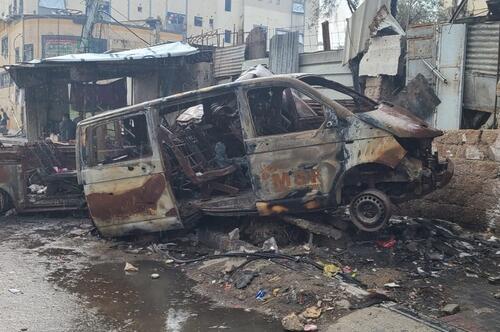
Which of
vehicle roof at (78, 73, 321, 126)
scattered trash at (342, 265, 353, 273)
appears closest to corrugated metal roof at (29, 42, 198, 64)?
vehicle roof at (78, 73, 321, 126)

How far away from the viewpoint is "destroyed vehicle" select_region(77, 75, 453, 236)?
207 inches

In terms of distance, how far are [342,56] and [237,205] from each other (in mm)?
6746

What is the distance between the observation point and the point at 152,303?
15.4ft

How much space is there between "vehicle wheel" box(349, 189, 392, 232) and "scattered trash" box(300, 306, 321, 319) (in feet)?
4.60

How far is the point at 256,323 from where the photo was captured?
411cm

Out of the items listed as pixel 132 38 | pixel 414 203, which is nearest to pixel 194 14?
pixel 132 38

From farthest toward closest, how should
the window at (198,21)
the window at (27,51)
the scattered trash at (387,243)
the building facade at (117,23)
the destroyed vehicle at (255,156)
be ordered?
the window at (198,21)
the window at (27,51)
the building facade at (117,23)
the scattered trash at (387,243)
the destroyed vehicle at (255,156)

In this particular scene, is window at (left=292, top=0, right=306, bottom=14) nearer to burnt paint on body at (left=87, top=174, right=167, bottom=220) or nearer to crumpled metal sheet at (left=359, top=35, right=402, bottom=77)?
crumpled metal sheet at (left=359, top=35, right=402, bottom=77)

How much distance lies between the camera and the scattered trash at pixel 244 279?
4.86m

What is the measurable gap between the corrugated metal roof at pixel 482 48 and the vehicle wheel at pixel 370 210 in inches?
150

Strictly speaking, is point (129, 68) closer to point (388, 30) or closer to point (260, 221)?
point (388, 30)

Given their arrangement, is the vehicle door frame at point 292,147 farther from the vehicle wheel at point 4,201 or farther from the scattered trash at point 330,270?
the vehicle wheel at point 4,201

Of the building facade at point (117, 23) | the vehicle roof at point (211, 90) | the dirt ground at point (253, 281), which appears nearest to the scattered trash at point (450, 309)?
the dirt ground at point (253, 281)

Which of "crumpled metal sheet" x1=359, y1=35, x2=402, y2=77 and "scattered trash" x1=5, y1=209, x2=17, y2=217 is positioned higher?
"crumpled metal sheet" x1=359, y1=35, x2=402, y2=77
